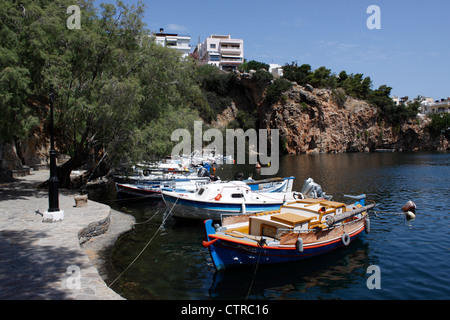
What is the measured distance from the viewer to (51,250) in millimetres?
10297

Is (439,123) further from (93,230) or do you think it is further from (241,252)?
(93,230)

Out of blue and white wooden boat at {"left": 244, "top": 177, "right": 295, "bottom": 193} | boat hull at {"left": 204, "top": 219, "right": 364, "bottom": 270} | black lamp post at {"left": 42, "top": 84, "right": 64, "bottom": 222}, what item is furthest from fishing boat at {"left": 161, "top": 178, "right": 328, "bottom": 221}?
black lamp post at {"left": 42, "top": 84, "right": 64, "bottom": 222}

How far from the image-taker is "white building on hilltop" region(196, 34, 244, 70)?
105 meters

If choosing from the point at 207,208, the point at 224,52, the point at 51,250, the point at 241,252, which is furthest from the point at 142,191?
the point at 224,52

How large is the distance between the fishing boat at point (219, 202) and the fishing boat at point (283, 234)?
345 cm

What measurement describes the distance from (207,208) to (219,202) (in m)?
0.74

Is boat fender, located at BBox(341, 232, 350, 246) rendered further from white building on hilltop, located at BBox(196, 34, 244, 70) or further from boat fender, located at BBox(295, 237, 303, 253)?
white building on hilltop, located at BBox(196, 34, 244, 70)

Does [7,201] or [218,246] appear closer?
[218,246]

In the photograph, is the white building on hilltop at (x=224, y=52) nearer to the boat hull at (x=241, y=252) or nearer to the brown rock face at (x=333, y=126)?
the brown rock face at (x=333, y=126)

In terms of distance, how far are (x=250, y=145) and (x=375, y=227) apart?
6203 cm
